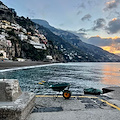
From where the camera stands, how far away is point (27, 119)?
15.1ft

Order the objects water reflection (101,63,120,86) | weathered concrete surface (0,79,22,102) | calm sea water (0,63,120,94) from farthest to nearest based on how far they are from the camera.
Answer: water reflection (101,63,120,86)
calm sea water (0,63,120,94)
weathered concrete surface (0,79,22,102)

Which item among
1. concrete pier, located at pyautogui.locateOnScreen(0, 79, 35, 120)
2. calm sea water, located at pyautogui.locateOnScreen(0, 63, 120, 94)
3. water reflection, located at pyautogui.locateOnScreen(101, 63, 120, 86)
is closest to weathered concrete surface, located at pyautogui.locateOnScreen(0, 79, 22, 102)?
concrete pier, located at pyautogui.locateOnScreen(0, 79, 35, 120)

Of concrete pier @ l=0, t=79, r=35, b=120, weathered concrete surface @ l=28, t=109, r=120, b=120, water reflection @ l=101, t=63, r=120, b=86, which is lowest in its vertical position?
water reflection @ l=101, t=63, r=120, b=86

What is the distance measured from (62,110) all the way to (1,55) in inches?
3475

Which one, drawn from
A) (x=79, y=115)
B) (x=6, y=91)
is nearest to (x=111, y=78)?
(x=79, y=115)

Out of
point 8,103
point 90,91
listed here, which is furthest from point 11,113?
point 90,91

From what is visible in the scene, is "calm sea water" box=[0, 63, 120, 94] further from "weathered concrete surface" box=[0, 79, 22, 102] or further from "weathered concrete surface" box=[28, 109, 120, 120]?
"weathered concrete surface" box=[0, 79, 22, 102]

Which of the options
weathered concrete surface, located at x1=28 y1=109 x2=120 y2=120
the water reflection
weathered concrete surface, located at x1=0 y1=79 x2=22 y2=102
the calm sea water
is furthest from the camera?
the water reflection

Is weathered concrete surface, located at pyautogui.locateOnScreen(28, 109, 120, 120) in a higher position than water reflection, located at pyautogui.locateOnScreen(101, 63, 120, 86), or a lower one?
higher

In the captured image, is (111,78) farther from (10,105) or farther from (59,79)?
(10,105)

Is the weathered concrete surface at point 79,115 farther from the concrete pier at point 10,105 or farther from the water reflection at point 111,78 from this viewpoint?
the water reflection at point 111,78

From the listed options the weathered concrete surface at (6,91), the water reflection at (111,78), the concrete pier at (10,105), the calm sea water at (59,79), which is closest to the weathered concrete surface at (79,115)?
the concrete pier at (10,105)

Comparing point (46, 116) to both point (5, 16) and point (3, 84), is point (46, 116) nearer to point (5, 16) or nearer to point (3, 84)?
point (3, 84)

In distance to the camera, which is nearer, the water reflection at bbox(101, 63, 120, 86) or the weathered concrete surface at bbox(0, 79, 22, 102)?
the weathered concrete surface at bbox(0, 79, 22, 102)
